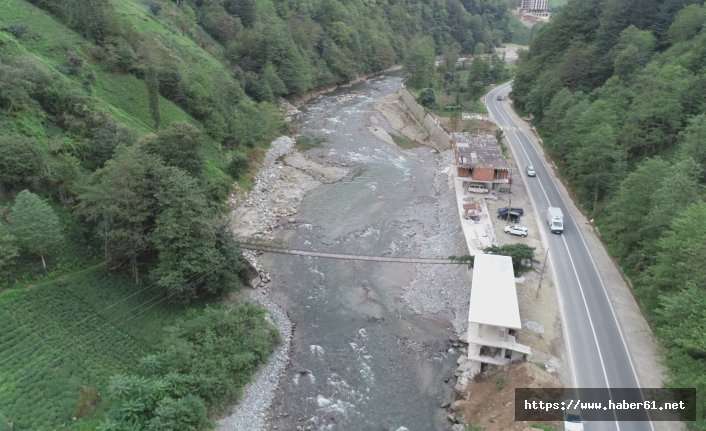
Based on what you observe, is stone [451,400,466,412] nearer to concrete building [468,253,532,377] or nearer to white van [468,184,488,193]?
concrete building [468,253,532,377]

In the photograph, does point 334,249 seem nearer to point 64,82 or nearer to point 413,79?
point 64,82

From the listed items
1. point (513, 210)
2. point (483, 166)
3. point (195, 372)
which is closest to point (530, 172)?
point (483, 166)

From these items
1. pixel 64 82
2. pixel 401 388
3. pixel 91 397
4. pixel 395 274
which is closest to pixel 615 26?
pixel 395 274

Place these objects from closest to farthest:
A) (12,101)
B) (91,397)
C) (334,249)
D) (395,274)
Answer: (91,397)
(12,101)
(395,274)
(334,249)

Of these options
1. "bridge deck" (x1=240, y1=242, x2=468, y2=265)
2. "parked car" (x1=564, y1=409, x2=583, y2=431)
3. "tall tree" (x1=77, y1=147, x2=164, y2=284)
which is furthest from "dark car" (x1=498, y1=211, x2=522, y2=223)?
"tall tree" (x1=77, y1=147, x2=164, y2=284)

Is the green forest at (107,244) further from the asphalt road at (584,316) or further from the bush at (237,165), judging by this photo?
the asphalt road at (584,316)

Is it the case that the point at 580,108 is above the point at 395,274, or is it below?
above
